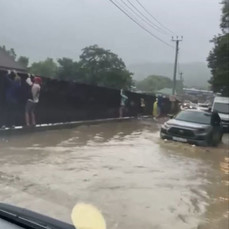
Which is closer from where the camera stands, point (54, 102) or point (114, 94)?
point (54, 102)

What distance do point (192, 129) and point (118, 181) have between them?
8620mm

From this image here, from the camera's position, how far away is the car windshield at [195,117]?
18.0 metres

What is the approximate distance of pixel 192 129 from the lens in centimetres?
1675

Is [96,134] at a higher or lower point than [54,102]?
lower

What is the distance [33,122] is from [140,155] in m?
4.36

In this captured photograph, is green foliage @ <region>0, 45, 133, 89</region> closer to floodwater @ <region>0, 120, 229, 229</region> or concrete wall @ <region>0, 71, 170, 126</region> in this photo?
concrete wall @ <region>0, 71, 170, 126</region>

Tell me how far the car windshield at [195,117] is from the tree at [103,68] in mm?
36034

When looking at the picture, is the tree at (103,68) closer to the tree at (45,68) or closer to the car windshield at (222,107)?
the tree at (45,68)

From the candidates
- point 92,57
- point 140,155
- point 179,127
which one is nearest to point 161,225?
point 140,155

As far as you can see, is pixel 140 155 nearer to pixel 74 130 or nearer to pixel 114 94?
pixel 74 130

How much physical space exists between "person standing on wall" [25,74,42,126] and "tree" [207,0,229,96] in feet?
93.5

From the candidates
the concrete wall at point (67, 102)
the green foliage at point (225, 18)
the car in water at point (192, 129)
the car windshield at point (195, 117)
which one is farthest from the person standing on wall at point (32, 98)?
the green foliage at point (225, 18)

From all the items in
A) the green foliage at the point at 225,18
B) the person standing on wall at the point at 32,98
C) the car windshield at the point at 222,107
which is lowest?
the car windshield at the point at 222,107

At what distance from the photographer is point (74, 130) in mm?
17297
